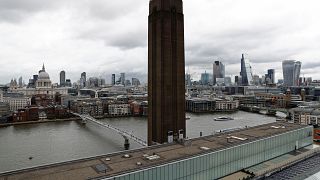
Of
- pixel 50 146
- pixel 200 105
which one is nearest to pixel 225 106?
pixel 200 105

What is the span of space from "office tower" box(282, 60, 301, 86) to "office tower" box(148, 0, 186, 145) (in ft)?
484

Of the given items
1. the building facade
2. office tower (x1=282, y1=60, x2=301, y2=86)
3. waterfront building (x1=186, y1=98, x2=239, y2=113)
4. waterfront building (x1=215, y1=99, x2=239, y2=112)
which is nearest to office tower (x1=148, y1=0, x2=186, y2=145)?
waterfront building (x1=186, y1=98, x2=239, y2=113)

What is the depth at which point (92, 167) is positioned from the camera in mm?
13086

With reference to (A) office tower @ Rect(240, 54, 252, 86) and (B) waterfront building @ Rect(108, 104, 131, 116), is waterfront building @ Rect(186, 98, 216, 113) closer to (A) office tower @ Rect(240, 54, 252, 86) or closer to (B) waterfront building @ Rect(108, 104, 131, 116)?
(B) waterfront building @ Rect(108, 104, 131, 116)

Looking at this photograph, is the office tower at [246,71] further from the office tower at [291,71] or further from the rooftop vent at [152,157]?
the rooftop vent at [152,157]

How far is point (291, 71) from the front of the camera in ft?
497

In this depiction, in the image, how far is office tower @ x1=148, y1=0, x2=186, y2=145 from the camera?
21.6 meters

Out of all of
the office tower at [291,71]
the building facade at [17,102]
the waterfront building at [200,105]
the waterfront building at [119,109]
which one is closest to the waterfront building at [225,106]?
the waterfront building at [200,105]

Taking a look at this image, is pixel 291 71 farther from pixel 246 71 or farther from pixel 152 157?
pixel 152 157

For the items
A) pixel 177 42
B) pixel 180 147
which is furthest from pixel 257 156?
pixel 177 42

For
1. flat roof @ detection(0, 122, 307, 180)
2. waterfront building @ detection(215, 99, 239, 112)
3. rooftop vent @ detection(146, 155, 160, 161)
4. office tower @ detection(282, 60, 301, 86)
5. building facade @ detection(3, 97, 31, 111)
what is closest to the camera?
flat roof @ detection(0, 122, 307, 180)

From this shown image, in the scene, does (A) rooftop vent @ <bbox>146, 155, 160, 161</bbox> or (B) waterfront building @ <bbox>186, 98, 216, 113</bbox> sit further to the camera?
(B) waterfront building @ <bbox>186, 98, 216, 113</bbox>

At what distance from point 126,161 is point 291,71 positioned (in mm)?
160600

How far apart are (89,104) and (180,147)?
48.6 meters
